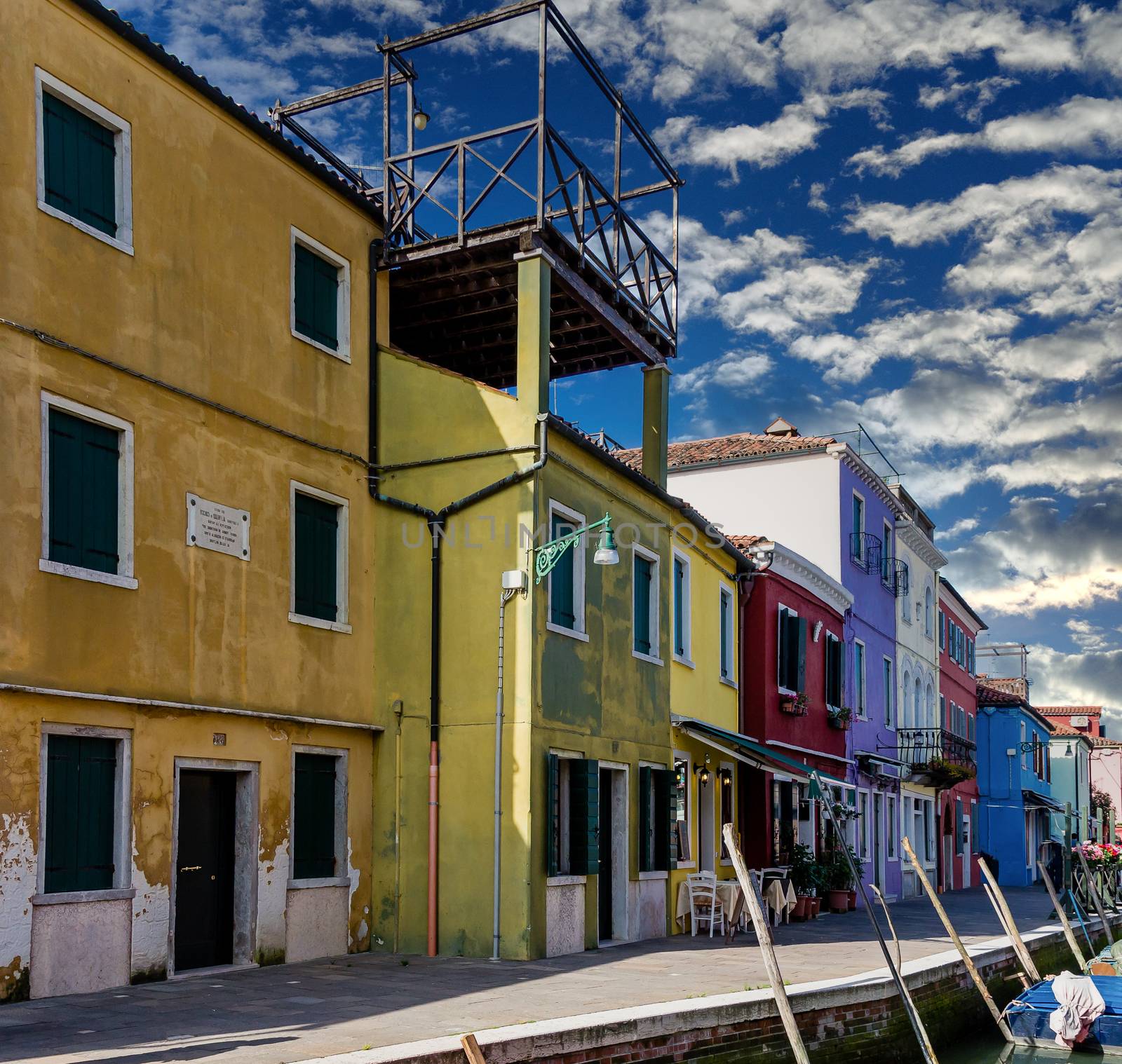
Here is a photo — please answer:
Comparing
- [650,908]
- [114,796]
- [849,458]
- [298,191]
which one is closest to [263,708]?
[114,796]

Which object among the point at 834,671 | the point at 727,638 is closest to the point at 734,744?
the point at 727,638

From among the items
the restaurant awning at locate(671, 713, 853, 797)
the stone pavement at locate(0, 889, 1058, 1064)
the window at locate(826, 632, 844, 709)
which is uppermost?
the window at locate(826, 632, 844, 709)

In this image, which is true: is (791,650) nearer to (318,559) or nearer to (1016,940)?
(1016,940)

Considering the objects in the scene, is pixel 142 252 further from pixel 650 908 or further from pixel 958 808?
pixel 958 808

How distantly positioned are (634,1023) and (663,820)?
8100mm

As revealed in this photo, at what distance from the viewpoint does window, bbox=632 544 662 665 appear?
57.5ft

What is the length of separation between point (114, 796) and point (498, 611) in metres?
4.51

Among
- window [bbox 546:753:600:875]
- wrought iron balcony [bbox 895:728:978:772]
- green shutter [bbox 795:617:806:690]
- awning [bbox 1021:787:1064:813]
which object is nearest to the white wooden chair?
window [bbox 546:753:600:875]

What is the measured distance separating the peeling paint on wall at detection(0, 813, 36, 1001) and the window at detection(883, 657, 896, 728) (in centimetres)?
2375

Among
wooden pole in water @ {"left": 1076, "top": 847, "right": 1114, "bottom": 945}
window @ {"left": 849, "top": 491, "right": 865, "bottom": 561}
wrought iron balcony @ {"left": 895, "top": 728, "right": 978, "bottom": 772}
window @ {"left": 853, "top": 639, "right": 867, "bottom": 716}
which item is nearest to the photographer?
wooden pole in water @ {"left": 1076, "top": 847, "right": 1114, "bottom": 945}

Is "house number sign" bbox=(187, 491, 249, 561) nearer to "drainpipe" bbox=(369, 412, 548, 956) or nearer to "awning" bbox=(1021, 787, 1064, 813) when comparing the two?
"drainpipe" bbox=(369, 412, 548, 956)

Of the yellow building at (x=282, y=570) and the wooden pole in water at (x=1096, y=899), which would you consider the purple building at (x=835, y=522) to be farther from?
the yellow building at (x=282, y=570)

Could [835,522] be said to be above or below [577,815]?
above

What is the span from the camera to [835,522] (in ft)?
90.5
